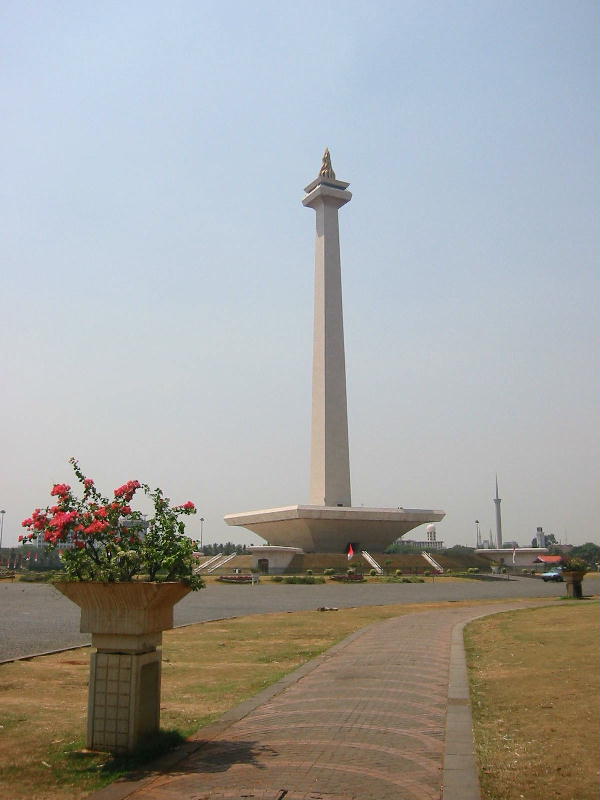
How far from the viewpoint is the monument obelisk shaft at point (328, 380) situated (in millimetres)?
56219

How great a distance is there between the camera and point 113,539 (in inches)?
287

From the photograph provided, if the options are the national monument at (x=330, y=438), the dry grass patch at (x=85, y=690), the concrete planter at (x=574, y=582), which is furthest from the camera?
the national monument at (x=330, y=438)

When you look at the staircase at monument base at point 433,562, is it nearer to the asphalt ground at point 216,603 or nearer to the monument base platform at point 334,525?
the monument base platform at point 334,525

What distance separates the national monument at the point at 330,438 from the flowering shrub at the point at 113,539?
4709cm

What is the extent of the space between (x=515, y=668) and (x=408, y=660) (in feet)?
5.56

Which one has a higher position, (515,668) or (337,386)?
(337,386)

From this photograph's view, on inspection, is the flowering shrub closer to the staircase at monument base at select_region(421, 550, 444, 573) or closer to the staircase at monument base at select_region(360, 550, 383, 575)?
the staircase at monument base at select_region(360, 550, 383, 575)

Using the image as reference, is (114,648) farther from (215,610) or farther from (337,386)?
(337,386)

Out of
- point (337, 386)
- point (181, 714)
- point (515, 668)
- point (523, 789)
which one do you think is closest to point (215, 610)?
point (515, 668)

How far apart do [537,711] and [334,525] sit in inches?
1867

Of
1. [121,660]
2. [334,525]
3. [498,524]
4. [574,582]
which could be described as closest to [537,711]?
[121,660]

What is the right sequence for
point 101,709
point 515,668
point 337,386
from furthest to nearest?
point 337,386, point 515,668, point 101,709

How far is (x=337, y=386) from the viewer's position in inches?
2235

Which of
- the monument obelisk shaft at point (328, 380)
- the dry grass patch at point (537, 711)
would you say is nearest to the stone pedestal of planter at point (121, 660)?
the dry grass patch at point (537, 711)
